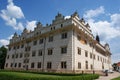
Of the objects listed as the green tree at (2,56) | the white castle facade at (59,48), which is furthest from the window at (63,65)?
the green tree at (2,56)

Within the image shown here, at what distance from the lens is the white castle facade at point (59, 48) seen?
3039 centimetres

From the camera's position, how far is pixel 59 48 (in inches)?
1270

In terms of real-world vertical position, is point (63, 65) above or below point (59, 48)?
below

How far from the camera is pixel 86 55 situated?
118 ft

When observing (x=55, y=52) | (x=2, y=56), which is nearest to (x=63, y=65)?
(x=55, y=52)

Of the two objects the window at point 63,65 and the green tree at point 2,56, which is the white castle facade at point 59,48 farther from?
the green tree at point 2,56

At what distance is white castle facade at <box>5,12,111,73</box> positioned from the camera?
30391 millimetres

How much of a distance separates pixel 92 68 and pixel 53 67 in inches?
527

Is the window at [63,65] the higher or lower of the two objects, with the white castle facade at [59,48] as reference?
lower

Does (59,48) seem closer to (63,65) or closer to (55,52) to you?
(55,52)

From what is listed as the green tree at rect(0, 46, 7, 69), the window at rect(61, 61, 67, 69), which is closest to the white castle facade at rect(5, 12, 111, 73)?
the window at rect(61, 61, 67, 69)

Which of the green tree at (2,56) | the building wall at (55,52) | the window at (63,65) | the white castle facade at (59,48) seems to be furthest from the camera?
the green tree at (2,56)

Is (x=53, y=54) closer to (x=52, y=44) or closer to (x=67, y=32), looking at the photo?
(x=52, y=44)

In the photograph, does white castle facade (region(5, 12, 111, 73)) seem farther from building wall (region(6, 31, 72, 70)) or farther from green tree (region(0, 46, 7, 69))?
green tree (region(0, 46, 7, 69))
